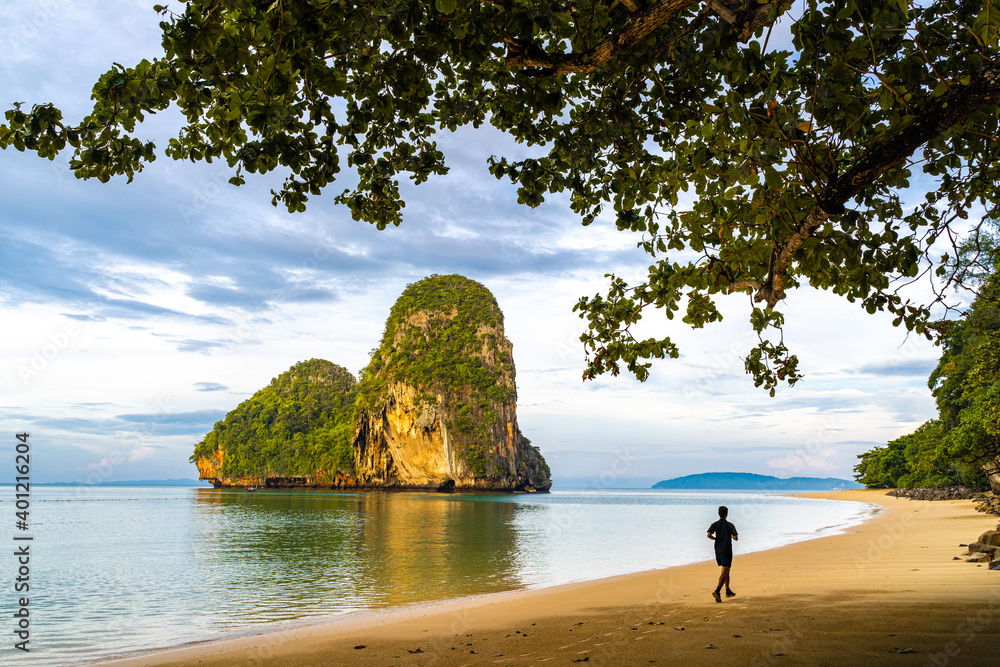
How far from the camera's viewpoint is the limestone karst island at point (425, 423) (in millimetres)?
77688

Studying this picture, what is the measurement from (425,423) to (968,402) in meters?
57.9

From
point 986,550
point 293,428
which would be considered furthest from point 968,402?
point 293,428

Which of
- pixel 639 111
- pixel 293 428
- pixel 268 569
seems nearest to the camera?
pixel 639 111

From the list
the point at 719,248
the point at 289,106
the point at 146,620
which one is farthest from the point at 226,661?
the point at 719,248

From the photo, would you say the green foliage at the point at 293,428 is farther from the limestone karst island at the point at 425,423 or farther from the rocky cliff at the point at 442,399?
the rocky cliff at the point at 442,399

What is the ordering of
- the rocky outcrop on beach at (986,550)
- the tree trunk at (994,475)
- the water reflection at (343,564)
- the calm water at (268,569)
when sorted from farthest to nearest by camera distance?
the tree trunk at (994,475) < the water reflection at (343,564) < the rocky outcrop on beach at (986,550) < the calm water at (268,569)

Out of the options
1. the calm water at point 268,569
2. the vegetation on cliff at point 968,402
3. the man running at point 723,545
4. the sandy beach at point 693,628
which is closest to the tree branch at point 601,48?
the vegetation on cliff at point 968,402

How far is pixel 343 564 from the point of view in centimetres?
1650

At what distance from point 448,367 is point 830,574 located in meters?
71.8

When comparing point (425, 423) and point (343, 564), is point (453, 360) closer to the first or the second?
point (425, 423)

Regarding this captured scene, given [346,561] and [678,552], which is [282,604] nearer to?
[346,561]

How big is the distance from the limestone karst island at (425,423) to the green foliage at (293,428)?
0.25 meters

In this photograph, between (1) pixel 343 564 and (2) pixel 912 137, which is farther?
(1) pixel 343 564

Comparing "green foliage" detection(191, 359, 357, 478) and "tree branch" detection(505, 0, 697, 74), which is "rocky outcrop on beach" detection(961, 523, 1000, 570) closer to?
"tree branch" detection(505, 0, 697, 74)
